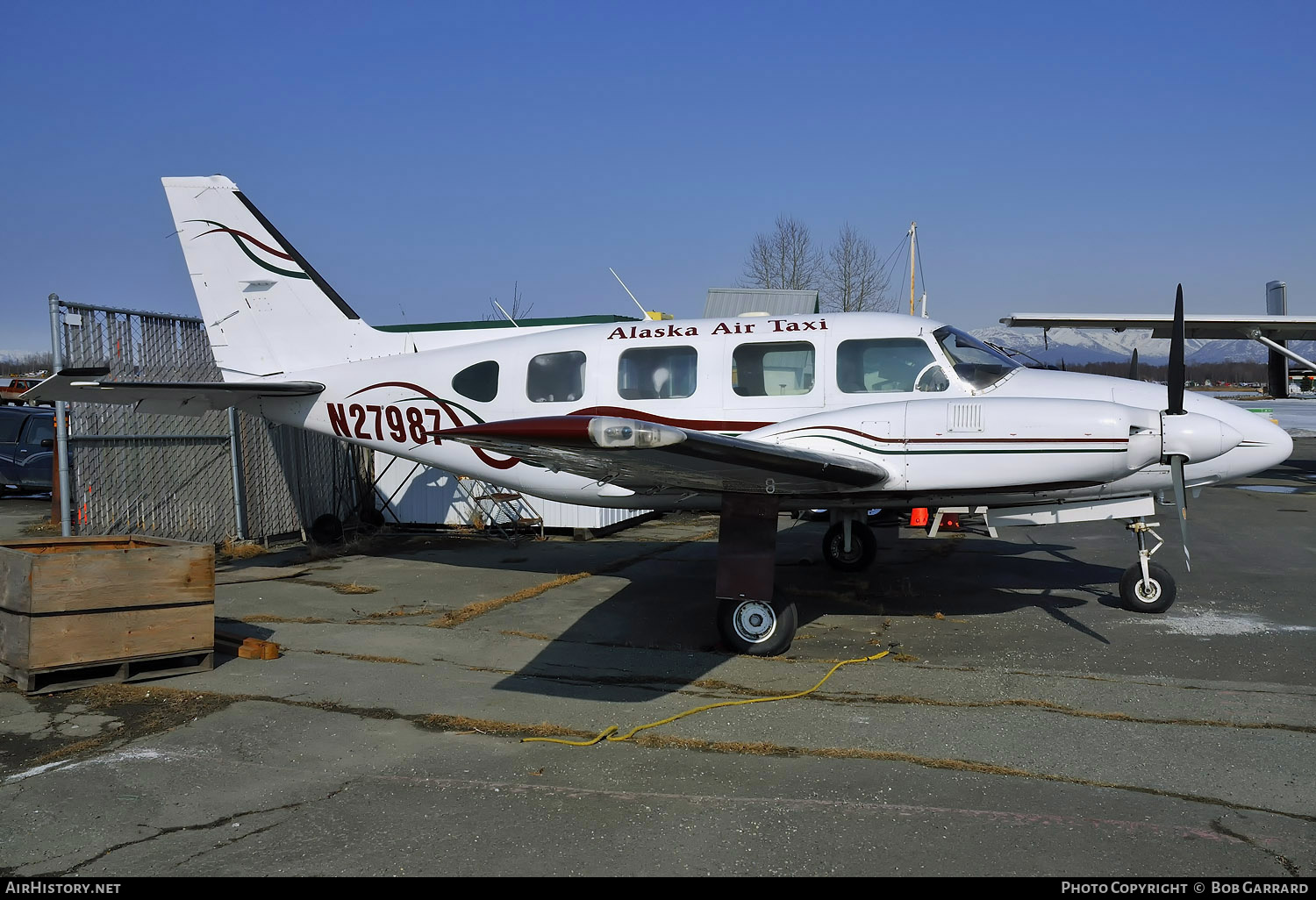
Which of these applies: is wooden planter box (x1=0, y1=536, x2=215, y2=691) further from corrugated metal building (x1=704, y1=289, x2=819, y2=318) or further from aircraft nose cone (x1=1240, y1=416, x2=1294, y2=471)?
corrugated metal building (x1=704, y1=289, x2=819, y2=318)

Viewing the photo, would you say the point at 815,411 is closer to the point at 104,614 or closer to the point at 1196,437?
the point at 1196,437

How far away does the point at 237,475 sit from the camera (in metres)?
13.5

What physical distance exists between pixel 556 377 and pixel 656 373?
3.70ft

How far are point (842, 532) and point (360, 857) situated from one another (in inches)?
334

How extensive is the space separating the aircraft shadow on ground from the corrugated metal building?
644 centimetres

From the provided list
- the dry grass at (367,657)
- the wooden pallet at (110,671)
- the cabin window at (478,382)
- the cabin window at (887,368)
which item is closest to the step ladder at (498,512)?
the cabin window at (478,382)

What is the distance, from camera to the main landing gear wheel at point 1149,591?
9031 millimetres

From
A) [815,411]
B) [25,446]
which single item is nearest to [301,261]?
[815,411]

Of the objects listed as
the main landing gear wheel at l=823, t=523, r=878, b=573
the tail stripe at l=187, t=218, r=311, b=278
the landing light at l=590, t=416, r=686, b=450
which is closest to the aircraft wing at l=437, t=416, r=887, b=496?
the landing light at l=590, t=416, r=686, b=450

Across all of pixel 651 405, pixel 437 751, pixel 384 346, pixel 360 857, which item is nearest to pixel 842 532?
pixel 651 405

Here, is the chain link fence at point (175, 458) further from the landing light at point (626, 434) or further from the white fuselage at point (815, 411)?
the landing light at point (626, 434)

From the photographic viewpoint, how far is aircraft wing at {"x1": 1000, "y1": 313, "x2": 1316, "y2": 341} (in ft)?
76.3

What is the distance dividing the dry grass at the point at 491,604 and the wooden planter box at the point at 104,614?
2.33 metres
